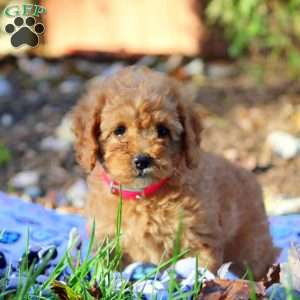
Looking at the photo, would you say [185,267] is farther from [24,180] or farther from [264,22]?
[264,22]

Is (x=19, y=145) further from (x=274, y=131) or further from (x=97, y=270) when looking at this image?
(x=97, y=270)

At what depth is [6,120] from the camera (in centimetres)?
797

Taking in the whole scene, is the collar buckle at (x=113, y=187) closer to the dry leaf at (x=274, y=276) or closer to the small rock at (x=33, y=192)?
the dry leaf at (x=274, y=276)

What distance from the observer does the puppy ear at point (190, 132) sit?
13.7ft

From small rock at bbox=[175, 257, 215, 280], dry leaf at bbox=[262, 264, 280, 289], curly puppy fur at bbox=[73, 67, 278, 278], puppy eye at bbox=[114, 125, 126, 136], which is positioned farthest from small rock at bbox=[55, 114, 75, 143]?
dry leaf at bbox=[262, 264, 280, 289]

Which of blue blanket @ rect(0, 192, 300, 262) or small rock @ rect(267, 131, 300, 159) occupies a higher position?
blue blanket @ rect(0, 192, 300, 262)

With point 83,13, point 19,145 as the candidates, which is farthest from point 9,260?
point 83,13

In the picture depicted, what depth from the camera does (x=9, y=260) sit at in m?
4.04

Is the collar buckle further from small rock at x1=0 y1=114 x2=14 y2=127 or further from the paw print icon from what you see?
small rock at x1=0 y1=114 x2=14 y2=127

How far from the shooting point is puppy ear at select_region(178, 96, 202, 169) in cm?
417

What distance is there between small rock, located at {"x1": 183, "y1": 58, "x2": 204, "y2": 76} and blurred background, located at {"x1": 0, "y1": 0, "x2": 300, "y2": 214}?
1 cm

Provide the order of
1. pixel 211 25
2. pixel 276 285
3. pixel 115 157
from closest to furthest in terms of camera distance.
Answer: pixel 276 285 → pixel 115 157 → pixel 211 25

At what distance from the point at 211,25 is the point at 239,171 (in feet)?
15.1

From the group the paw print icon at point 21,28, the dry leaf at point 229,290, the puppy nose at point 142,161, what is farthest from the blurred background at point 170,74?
the dry leaf at point 229,290
